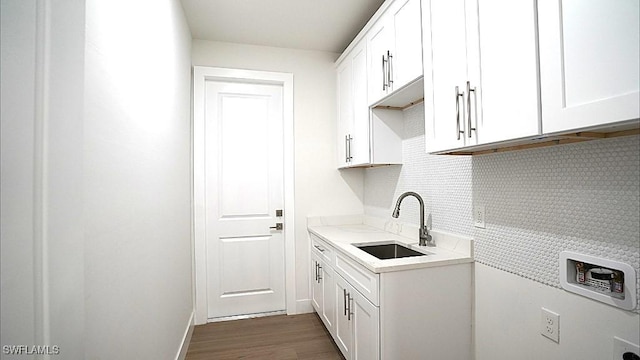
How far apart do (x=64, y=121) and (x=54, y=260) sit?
337 mm

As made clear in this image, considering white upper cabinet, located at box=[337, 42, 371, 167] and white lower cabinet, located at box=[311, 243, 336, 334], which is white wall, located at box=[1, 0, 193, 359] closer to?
white lower cabinet, located at box=[311, 243, 336, 334]

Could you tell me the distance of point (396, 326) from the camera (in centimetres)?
146

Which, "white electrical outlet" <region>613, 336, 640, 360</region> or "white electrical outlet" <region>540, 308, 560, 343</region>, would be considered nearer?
"white electrical outlet" <region>613, 336, 640, 360</region>

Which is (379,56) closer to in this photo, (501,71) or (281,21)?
(281,21)

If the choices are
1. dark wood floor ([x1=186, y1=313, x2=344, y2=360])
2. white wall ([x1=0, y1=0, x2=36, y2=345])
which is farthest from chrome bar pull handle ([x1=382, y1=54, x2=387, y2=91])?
dark wood floor ([x1=186, y1=313, x2=344, y2=360])

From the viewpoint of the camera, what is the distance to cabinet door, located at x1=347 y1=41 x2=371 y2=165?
2.26m

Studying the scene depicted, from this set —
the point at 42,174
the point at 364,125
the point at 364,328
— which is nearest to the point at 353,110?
the point at 364,125

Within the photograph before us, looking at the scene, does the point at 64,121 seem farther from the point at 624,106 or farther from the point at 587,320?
the point at 587,320

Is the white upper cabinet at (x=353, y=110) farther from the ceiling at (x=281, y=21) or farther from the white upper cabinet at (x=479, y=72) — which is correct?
the white upper cabinet at (x=479, y=72)

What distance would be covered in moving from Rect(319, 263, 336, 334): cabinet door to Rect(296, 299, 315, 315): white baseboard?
1.35ft

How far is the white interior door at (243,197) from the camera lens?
9.04 feet

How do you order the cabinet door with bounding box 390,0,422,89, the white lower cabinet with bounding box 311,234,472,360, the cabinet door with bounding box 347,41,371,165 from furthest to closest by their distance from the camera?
the cabinet door with bounding box 347,41,371,165 → the cabinet door with bounding box 390,0,422,89 → the white lower cabinet with bounding box 311,234,472,360

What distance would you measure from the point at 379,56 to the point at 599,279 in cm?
169

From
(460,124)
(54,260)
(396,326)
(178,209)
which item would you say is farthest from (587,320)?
(178,209)
